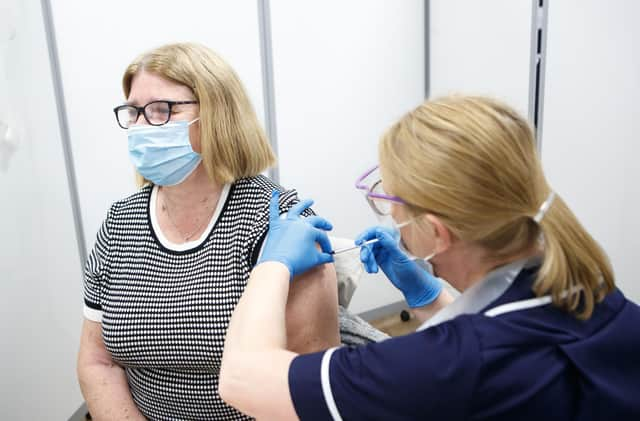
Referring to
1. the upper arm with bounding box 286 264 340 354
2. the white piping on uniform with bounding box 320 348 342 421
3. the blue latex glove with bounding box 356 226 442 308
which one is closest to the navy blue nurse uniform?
the white piping on uniform with bounding box 320 348 342 421

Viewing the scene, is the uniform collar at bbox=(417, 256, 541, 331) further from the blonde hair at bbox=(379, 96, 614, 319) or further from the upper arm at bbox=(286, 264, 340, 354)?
the upper arm at bbox=(286, 264, 340, 354)

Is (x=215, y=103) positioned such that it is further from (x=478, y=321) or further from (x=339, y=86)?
(x=339, y=86)

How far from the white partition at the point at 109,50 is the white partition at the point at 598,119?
49.1 inches

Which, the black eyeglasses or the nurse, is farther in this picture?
the black eyeglasses

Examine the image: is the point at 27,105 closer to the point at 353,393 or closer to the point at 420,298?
the point at 420,298

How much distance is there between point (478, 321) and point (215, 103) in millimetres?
837

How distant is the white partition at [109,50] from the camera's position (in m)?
2.08

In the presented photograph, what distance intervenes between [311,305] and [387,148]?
1.47 ft

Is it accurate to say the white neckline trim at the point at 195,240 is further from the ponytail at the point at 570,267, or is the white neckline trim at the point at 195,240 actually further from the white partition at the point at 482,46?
the white partition at the point at 482,46

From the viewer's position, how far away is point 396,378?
0.69 meters

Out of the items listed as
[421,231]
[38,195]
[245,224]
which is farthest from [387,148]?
[38,195]

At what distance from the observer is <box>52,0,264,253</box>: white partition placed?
6.83 feet

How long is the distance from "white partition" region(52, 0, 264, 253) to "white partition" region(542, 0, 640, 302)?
1.25 meters

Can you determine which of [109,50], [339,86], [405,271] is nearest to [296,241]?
[405,271]
